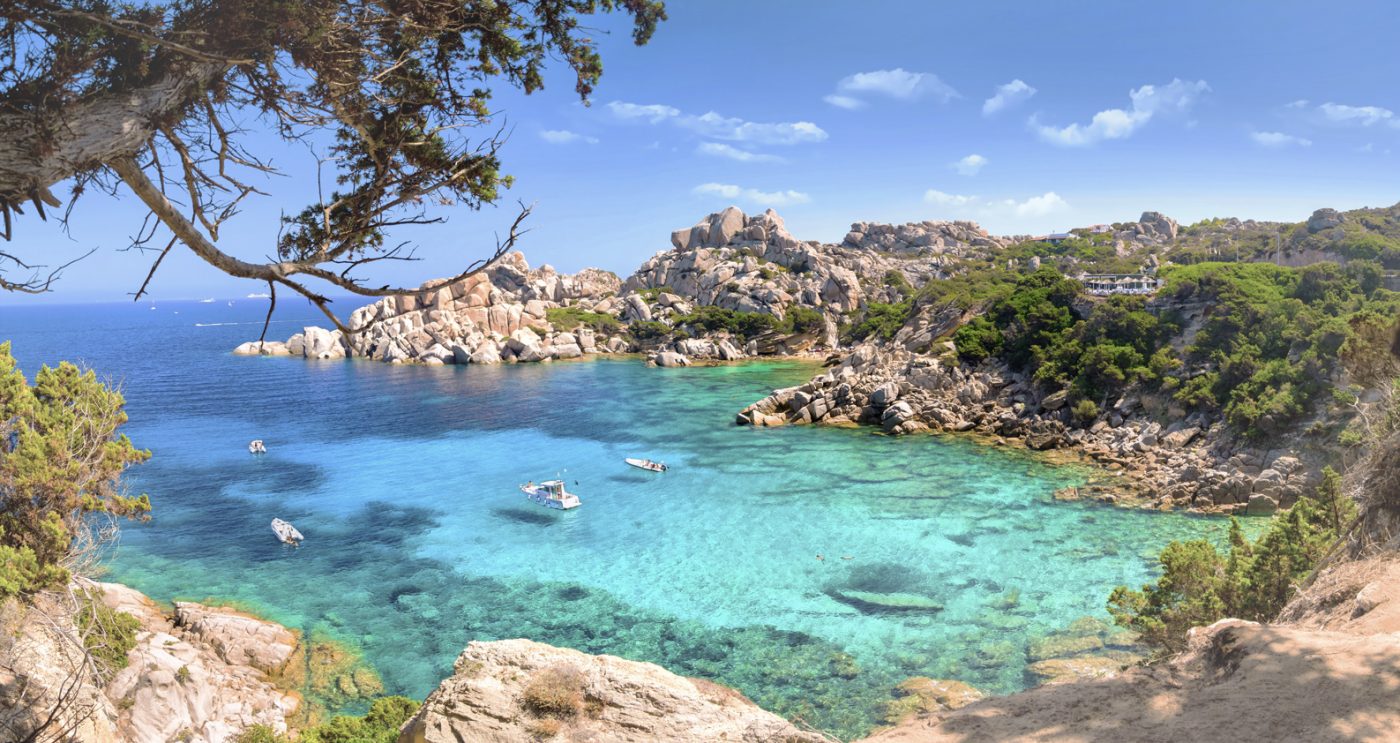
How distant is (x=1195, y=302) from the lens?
4234 cm

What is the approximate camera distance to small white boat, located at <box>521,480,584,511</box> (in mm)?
33156

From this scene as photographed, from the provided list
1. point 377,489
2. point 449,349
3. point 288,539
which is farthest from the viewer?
point 449,349

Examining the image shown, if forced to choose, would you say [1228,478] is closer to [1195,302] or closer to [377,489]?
[1195,302]

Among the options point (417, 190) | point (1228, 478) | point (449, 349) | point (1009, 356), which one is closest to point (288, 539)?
point (417, 190)

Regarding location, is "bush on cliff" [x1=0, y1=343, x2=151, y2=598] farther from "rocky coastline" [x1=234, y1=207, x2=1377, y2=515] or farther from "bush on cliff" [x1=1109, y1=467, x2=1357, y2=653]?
"bush on cliff" [x1=1109, y1=467, x2=1357, y2=653]

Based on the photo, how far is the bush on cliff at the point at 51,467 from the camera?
1385cm

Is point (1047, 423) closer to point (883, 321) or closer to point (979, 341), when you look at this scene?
point (979, 341)

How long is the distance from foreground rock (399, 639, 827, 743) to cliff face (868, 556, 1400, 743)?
1734mm

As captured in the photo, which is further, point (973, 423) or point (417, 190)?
point (973, 423)

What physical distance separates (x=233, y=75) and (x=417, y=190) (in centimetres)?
184

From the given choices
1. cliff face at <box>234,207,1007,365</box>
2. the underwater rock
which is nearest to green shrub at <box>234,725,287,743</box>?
the underwater rock

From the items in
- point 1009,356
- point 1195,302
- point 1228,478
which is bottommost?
point 1228,478

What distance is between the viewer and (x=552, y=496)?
1331 inches

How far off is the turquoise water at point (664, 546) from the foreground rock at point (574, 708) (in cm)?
923
